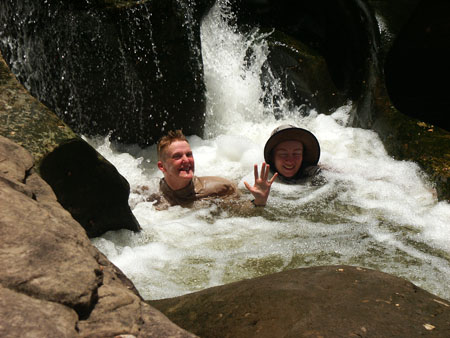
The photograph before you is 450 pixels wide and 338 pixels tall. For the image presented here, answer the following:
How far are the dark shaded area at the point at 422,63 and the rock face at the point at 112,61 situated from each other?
248cm

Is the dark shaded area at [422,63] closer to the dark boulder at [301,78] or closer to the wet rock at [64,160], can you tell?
the dark boulder at [301,78]

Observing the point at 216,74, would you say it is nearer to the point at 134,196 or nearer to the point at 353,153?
the point at 353,153

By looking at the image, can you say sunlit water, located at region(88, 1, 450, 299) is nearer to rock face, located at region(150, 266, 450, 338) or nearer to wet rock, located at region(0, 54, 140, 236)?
wet rock, located at region(0, 54, 140, 236)

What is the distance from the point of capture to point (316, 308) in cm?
216

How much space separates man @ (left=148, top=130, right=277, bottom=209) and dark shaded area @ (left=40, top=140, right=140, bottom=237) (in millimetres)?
1047

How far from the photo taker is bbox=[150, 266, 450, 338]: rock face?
2.01 m

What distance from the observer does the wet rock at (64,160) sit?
3.07m

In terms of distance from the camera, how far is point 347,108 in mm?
7398

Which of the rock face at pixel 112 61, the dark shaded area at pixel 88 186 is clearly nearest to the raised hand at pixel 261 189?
the dark shaded area at pixel 88 186

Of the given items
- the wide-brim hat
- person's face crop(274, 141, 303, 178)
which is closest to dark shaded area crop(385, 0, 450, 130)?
the wide-brim hat

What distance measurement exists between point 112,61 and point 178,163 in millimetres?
1966

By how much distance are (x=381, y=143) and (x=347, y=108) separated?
143 centimetres

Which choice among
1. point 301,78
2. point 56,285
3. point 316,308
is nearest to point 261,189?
point 316,308

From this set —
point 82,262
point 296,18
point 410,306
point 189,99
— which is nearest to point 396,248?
point 410,306
